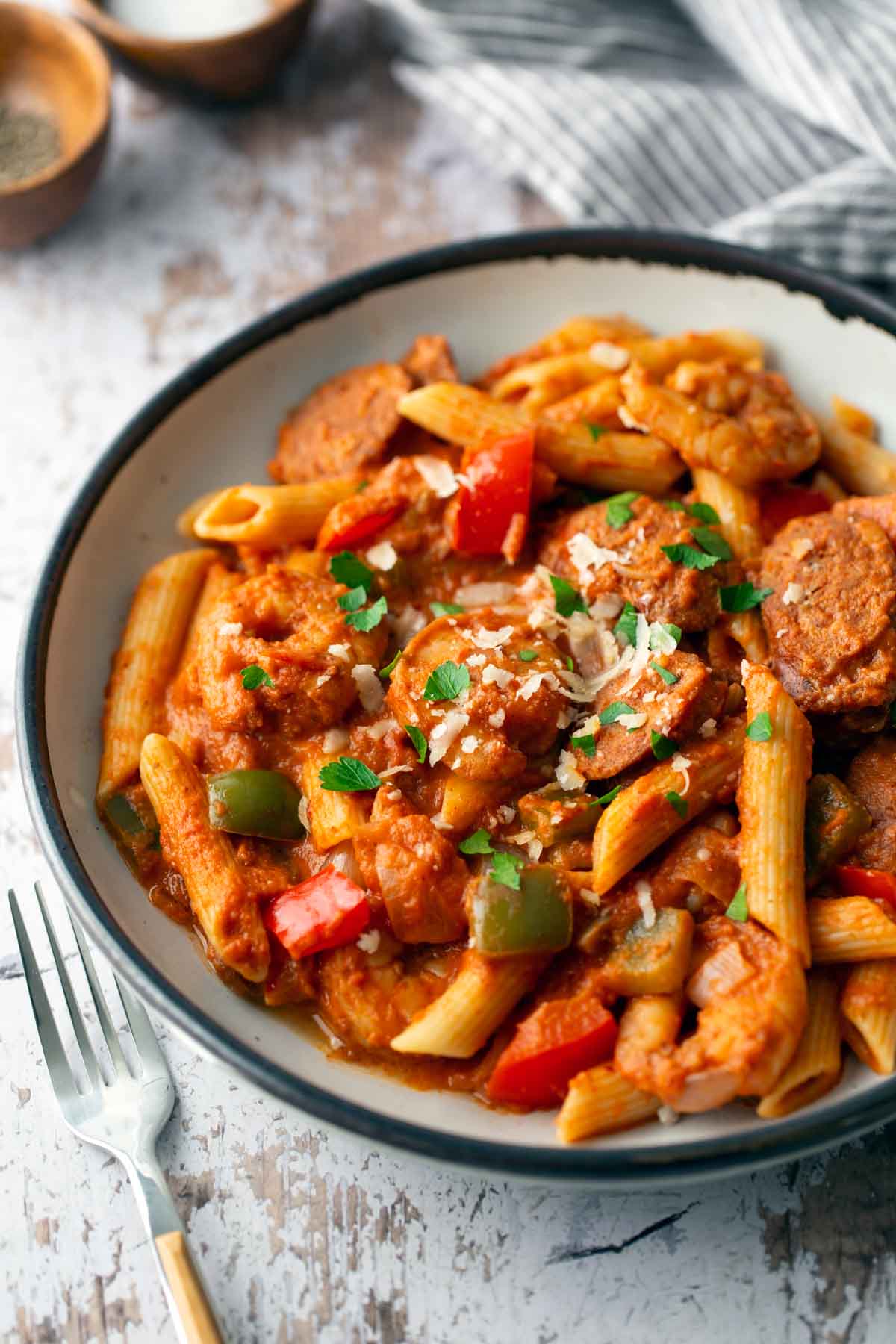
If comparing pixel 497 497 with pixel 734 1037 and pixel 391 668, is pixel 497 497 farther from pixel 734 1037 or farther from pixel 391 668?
pixel 734 1037

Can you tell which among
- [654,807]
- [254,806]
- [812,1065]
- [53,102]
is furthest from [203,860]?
[53,102]

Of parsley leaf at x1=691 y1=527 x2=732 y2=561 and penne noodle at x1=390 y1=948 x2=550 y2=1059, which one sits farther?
parsley leaf at x1=691 y1=527 x2=732 y2=561

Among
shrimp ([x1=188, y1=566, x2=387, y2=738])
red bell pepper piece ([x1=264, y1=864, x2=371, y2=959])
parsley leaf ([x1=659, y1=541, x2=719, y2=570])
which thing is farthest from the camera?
parsley leaf ([x1=659, y1=541, x2=719, y2=570])

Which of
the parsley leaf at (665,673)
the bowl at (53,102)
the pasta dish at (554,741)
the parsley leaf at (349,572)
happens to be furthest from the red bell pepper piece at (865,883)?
the bowl at (53,102)

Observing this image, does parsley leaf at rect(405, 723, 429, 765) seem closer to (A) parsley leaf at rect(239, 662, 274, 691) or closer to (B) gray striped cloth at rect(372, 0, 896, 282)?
(A) parsley leaf at rect(239, 662, 274, 691)

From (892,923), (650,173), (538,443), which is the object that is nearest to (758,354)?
(538,443)

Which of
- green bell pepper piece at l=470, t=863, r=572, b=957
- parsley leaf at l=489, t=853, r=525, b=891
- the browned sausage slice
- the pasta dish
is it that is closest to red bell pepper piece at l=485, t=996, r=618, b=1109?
the pasta dish
